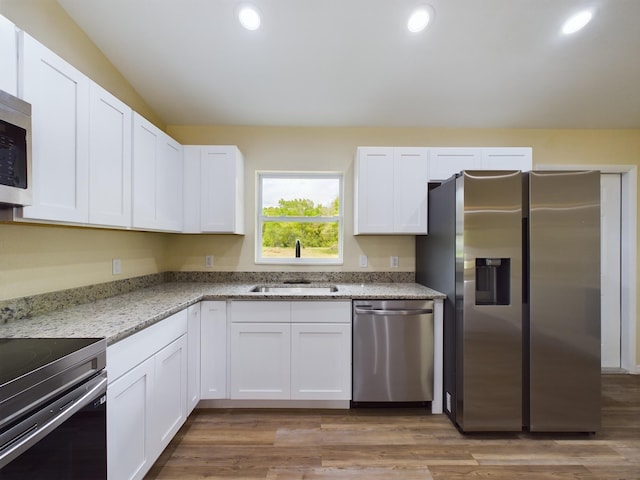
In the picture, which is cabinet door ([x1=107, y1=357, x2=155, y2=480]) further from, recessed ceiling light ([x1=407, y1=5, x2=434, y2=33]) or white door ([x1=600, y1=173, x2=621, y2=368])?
white door ([x1=600, y1=173, x2=621, y2=368])

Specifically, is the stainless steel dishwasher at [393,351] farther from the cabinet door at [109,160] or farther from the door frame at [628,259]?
the door frame at [628,259]

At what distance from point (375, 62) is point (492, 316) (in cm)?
210

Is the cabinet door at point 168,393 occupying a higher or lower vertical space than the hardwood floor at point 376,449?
higher

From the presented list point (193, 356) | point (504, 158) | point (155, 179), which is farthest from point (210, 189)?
point (504, 158)

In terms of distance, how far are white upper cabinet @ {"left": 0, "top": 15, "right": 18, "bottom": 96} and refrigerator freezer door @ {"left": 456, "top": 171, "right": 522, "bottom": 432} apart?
242cm

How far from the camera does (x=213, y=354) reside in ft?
7.45

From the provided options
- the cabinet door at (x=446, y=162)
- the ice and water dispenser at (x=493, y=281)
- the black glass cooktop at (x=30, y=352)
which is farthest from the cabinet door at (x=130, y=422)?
the cabinet door at (x=446, y=162)

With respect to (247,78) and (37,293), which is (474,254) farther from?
(37,293)

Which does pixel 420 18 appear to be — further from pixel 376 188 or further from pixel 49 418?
pixel 49 418

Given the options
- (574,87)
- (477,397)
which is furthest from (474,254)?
(574,87)

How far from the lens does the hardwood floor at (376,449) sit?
1713mm

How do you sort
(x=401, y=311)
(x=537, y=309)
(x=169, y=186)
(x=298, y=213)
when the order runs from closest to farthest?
(x=537, y=309), (x=401, y=311), (x=169, y=186), (x=298, y=213)

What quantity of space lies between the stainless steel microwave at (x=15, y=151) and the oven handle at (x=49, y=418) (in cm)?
76

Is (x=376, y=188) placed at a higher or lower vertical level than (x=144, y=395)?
higher
